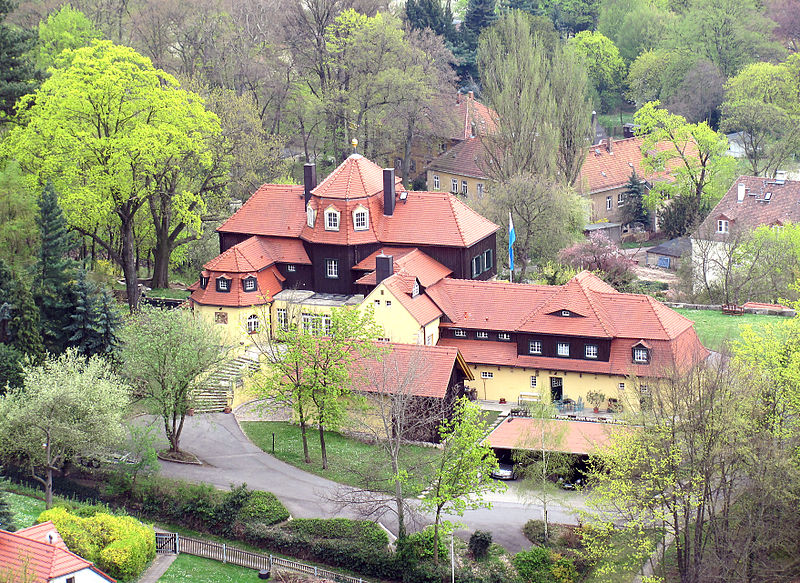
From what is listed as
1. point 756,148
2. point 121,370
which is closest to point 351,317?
point 121,370

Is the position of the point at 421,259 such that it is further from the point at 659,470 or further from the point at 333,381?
the point at 659,470

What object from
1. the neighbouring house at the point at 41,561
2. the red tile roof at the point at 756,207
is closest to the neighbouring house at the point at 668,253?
the red tile roof at the point at 756,207

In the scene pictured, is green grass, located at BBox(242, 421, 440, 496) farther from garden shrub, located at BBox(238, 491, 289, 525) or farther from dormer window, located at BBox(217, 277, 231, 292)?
dormer window, located at BBox(217, 277, 231, 292)

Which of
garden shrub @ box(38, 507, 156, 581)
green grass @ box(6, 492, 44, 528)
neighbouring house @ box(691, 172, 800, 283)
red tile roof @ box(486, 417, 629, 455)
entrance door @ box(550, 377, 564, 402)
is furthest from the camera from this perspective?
neighbouring house @ box(691, 172, 800, 283)

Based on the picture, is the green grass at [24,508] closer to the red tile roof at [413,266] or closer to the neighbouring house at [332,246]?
the neighbouring house at [332,246]

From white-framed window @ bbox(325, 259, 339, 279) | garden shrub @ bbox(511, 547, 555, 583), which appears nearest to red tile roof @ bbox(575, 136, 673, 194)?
white-framed window @ bbox(325, 259, 339, 279)
